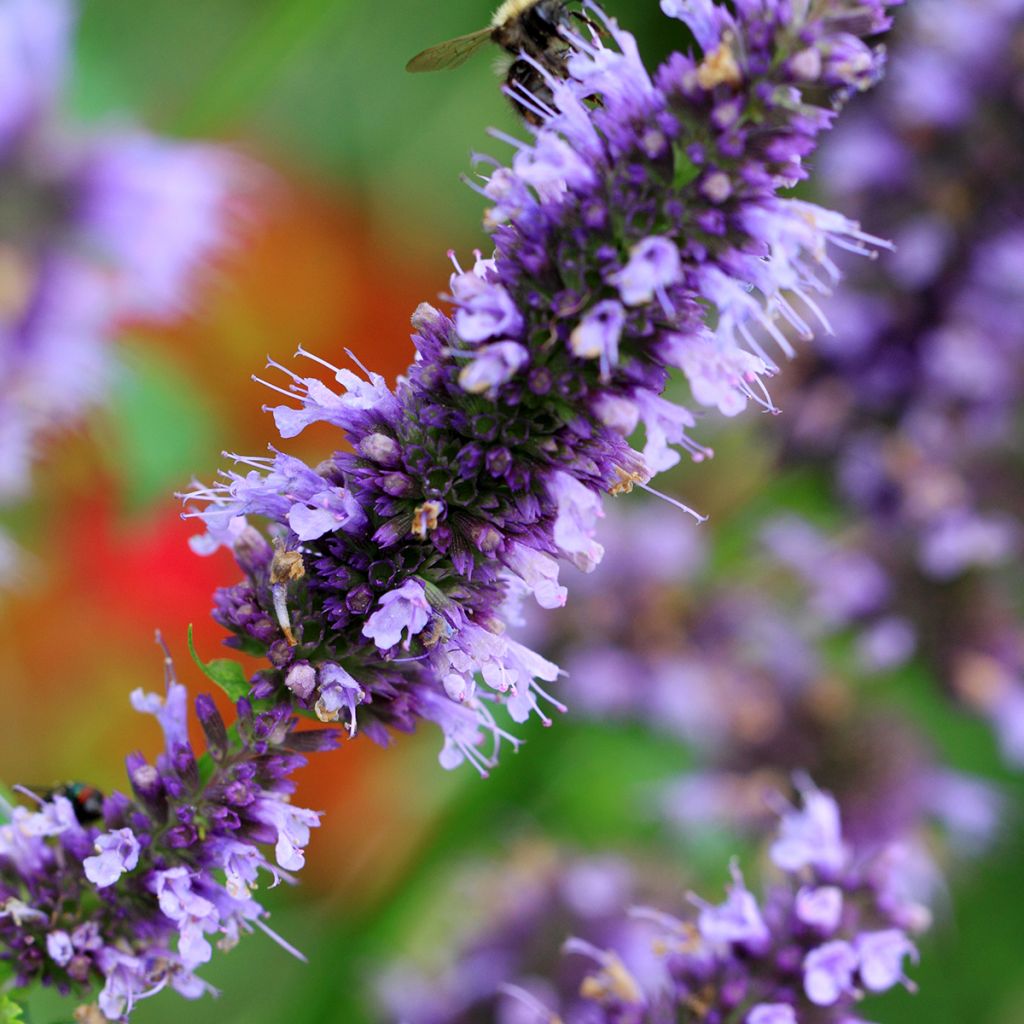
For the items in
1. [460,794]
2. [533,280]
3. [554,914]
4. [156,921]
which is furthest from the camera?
[460,794]

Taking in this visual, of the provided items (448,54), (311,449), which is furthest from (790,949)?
(311,449)

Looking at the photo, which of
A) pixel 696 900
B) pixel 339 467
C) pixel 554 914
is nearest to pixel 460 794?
pixel 554 914

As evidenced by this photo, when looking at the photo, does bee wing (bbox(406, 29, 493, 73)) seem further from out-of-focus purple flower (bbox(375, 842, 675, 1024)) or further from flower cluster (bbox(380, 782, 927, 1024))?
out-of-focus purple flower (bbox(375, 842, 675, 1024))

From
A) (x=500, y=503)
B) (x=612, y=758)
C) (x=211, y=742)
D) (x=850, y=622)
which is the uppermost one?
(x=500, y=503)

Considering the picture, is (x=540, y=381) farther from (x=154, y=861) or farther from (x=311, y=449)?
(x=311, y=449)

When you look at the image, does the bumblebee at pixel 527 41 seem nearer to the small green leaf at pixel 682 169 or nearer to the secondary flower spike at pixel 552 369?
the secondary flower spike at pixel 552 369

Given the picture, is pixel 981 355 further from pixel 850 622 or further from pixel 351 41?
pixel 351 41

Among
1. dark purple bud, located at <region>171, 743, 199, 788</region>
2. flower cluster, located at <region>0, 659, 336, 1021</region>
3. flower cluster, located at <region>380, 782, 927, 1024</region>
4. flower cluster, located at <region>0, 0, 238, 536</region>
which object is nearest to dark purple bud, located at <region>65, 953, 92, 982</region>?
flower cluster, located at <region>0, 659, 336, 1021</region>

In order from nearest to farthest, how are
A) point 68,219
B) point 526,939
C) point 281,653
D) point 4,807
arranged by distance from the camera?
point 281,653, point 4,807, point 526,939, point 68,219

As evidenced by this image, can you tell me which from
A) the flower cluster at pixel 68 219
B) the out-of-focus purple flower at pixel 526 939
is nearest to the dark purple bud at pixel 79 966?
the out-of-focus purple flower at pixel 526 939
